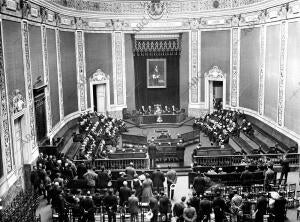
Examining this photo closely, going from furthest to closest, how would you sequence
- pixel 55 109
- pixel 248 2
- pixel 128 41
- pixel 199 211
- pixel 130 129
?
1. pixel 128 41
2. pixel 130 129
3. pixel 248 2
4. pixel 55 109
5. pixel 199 211

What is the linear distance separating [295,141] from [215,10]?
1285cm

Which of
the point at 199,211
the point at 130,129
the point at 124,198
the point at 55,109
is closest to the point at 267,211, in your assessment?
Result: the point at 199,211

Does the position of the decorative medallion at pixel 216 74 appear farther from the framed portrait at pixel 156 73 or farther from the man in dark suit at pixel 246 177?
the man in dark suit at pixel 246 177

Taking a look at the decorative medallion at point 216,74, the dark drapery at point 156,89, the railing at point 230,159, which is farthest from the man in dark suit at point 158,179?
the dark drapery at point 156,89

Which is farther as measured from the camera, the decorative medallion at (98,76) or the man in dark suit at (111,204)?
the decorative medallion at (98,76)

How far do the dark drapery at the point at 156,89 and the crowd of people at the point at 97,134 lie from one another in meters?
4.83

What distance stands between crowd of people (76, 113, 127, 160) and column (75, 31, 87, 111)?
1239 mm

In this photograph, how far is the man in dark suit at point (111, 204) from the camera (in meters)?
12.2

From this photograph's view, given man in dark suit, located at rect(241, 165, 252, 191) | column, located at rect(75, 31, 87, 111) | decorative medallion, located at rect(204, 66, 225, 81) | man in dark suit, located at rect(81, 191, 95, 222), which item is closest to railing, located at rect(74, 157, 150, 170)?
man in dark suit, located at rect(241, 165, 252, 191)

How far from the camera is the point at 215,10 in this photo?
28.2 m

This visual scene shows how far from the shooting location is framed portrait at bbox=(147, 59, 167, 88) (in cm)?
3055

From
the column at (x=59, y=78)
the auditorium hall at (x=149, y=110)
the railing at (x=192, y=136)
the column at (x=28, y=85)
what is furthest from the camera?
the railing at (x=192, y=136)

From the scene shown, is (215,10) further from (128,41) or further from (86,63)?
(86,63)

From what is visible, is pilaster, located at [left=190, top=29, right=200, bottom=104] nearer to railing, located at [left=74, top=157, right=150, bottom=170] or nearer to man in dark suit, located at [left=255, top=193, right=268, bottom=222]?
railing, located at [left=74, top=157, right=150, bottom=170]
